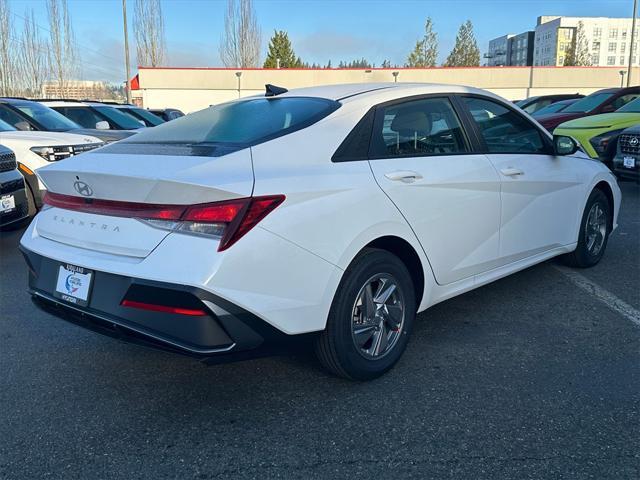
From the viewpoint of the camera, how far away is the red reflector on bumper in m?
2.35

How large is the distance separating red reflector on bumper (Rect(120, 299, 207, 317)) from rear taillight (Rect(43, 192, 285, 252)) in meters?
0.28

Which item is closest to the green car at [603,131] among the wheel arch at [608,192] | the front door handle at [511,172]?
the wheel arch at [608,192]

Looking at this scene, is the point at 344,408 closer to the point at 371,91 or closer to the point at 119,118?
the point at 371,91

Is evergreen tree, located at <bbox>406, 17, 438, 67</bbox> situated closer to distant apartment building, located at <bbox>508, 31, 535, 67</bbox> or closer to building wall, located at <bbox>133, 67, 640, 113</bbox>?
building wall, located at <bbox>133, 67, 640, 113</bbox>

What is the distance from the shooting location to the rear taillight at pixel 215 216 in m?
2.35

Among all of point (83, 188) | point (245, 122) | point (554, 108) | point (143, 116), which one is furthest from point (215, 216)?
Result: point (554, 108)

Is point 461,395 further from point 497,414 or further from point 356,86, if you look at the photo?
point 356,86

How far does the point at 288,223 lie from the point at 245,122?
98cm

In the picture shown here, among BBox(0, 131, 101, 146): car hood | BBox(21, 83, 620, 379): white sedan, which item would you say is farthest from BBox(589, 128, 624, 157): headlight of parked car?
BBox(0, 131, 101, 146): car hood

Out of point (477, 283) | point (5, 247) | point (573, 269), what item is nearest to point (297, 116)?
point (477, 283)

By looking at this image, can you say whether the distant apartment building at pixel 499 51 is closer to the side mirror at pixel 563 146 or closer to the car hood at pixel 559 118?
the car hood at pixel 559 118

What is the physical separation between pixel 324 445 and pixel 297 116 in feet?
5.41

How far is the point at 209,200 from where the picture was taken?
2.37 m

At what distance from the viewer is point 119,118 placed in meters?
11.8
